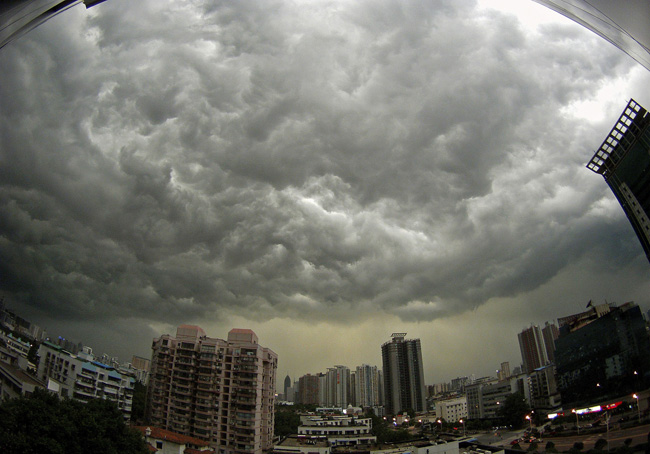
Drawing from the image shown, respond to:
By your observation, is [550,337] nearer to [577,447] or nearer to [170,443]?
[577,447]

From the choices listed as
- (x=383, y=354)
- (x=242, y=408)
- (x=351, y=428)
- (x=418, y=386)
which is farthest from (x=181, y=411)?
(x=418, y=386)

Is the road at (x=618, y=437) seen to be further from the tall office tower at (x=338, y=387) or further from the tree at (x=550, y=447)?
the tall office tower at (x=338, y=387)

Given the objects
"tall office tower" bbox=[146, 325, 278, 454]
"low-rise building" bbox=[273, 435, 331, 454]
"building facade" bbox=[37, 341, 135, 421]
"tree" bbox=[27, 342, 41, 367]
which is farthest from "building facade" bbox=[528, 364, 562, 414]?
"tree" bbox=[27, 342, 41, 367]

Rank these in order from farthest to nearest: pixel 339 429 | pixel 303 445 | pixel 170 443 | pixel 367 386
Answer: pixel 367 386
pixel 339 429
pixel 303 445
pixel 170 443

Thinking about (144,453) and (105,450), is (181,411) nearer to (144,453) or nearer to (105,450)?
(144,453)

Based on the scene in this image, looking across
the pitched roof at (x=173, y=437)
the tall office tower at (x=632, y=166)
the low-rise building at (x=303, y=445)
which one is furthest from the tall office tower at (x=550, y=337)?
the pitched roof at (x=173, y=437)

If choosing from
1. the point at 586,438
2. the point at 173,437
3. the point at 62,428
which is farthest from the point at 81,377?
the point at 586,438
